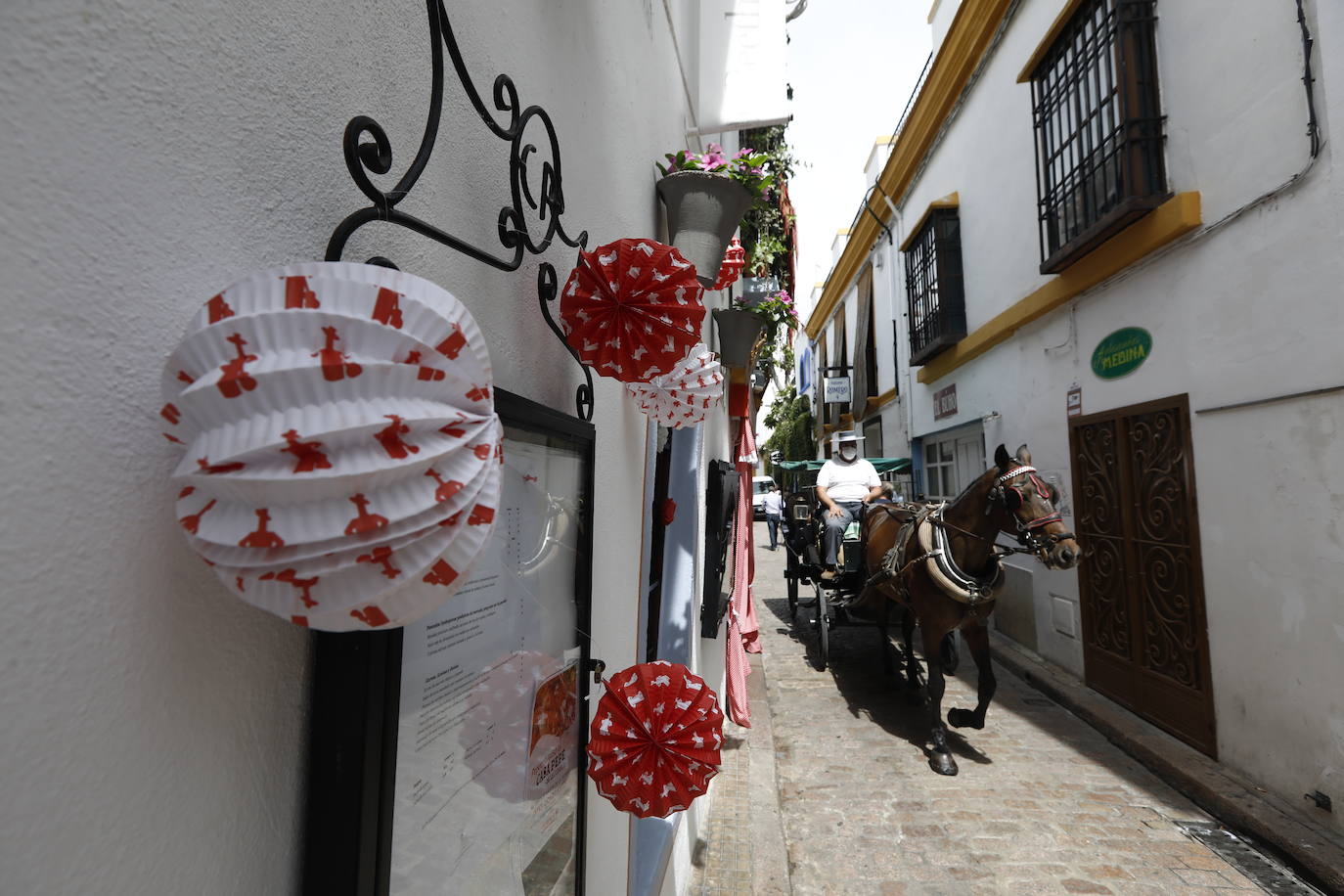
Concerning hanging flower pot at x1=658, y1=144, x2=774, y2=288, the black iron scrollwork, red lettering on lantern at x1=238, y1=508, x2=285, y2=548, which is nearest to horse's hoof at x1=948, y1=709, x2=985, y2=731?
hanging flower pot at x1=658, y1=144, x2=774, y2=288

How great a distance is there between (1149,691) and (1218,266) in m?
3.19

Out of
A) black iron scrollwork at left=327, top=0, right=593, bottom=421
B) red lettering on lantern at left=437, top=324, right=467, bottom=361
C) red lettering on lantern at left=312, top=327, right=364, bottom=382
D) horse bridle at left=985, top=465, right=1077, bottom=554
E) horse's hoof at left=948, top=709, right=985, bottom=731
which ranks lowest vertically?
horse's hoof at left=948, top=709, right=985, bottom=731

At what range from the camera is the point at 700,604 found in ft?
13.1

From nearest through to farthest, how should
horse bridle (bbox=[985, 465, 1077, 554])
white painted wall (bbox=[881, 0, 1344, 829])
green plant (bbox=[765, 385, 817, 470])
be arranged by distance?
white painted wall (bbox=[881, 0, 1344, 829])
horse bridle (bbox=[985, 465, 1077, 554])
green plant (bbox=[765, 385, 817, 470])

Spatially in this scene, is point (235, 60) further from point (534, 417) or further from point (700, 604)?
point (700, 604)

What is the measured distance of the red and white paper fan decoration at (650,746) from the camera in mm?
1323

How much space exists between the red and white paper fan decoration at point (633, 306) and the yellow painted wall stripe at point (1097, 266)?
16.3ft

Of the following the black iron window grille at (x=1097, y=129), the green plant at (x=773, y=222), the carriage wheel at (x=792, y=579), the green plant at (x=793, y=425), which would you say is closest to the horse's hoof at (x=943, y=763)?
the green plant at (x=773, y=222)

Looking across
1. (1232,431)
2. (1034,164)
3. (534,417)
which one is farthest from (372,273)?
(1034,164)

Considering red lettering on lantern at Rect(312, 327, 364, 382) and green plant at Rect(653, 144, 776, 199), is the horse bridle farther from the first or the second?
red lettering on lantern at Rect(312, 327, 364, 382)

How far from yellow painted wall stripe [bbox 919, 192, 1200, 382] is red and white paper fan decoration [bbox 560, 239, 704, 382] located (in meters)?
4.95

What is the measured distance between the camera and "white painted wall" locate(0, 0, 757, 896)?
43 centimetres

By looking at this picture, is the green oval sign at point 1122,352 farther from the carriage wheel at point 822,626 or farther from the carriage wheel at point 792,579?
the carriage wheel at point 792,579

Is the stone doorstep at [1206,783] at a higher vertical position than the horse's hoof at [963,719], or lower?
lower
